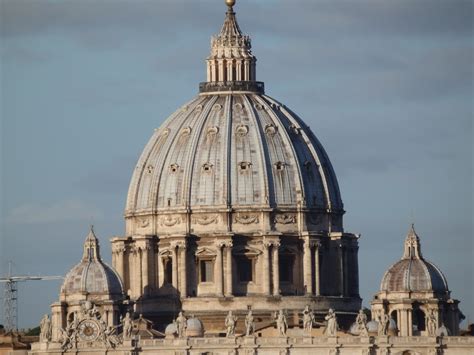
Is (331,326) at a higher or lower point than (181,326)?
lower

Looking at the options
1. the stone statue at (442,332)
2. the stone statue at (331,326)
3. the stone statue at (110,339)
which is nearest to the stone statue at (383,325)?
the stone statue at (331,326)

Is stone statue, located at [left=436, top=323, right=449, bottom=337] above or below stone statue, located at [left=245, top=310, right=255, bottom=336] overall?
below

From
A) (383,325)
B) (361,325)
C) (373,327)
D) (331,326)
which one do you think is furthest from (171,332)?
(383,325)

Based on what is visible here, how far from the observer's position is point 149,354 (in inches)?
7766

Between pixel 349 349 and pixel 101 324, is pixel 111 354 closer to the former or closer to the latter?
pixel 101 324

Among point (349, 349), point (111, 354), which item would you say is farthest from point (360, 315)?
point (111, 354)

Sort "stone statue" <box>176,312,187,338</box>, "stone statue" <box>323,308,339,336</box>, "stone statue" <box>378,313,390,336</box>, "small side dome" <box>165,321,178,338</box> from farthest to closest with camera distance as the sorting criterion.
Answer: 1. "small side dome" <box>165,321,178,338</box>
2. "stone statue" <box>176,312,187,338</box>
3. "stone statue" <box>323,308,339,336</box>
4. "stone statue" <box>378,313,390,336</box>

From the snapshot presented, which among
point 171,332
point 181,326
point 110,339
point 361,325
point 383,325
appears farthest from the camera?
point 171,332

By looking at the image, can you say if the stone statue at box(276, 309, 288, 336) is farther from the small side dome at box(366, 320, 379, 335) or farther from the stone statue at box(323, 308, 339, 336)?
the small side dome at box(366, 320, 379, 335)

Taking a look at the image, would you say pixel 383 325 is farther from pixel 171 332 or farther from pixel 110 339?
pixel 110 339

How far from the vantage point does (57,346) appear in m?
200

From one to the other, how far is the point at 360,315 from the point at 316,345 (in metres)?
4.46

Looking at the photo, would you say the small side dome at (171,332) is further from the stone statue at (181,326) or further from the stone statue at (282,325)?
the stone statue at (282,325)

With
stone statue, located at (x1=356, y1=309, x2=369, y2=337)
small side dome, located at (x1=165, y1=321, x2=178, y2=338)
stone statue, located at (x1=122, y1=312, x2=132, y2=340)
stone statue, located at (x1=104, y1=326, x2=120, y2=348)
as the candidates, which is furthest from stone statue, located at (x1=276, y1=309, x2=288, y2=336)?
stone statue, located at (x1=104, y1=326, x2=120, y2=348)
